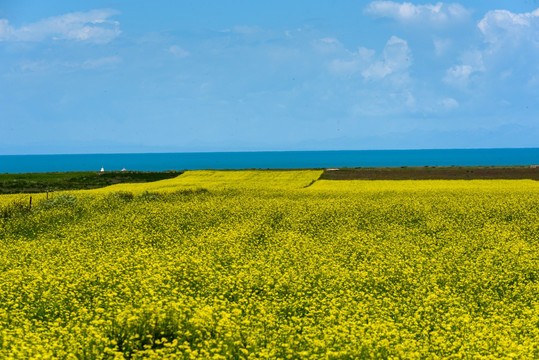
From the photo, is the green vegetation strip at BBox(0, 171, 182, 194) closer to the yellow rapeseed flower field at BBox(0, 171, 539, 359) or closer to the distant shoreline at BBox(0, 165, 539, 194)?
the distant shoreline at BBox(0, 165, 539, 194)

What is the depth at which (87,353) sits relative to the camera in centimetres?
1012

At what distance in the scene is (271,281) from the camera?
16.8 metres

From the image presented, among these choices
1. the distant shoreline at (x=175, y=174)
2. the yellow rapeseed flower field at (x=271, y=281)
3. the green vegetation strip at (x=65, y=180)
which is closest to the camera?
the yellow rapeseed flower field at (x=271, y=281)

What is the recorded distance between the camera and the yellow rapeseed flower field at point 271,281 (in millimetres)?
11041

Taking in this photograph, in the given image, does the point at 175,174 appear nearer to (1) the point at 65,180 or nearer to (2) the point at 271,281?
(1) the point at 65,180

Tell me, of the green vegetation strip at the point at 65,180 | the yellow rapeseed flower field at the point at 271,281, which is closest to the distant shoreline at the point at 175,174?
the green vegetation strip at the point at 65,180

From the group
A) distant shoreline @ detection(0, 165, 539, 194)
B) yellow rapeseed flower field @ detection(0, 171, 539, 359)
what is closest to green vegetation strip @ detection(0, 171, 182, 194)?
distant shoreline @ detection(0, 165, 539, 194)

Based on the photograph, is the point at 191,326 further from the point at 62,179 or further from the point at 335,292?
the point at 62,179

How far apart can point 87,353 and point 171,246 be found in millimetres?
15068

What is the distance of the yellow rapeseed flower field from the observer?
1104 cm

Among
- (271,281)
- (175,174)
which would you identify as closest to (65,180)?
(175,174)

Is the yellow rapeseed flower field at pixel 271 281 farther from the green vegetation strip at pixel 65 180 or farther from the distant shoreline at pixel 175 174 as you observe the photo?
the distant shoreline at pixel 175 174

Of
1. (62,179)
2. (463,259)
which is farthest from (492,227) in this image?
(62,179)

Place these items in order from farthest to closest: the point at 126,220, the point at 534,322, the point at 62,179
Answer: the point at 62,179 < the point at 126,220 < the point at 534,322
